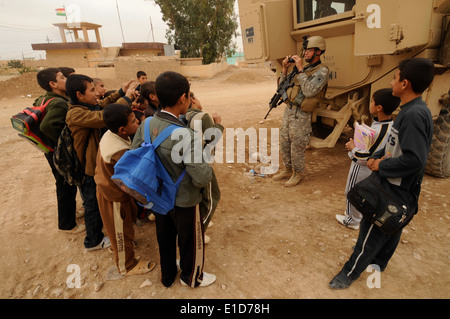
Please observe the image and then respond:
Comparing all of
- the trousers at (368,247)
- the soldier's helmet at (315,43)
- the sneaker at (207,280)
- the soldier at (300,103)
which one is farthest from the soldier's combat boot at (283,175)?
the sneaker at (207,280)

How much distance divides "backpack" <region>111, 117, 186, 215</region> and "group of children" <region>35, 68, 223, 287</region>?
0.04 meters

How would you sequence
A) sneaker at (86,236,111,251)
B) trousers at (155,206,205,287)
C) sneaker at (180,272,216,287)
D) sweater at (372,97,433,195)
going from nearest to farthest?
1. sweater at (372,97,433,195)
2. trousers at (155,206,205,287)
3. sneaker at (180,272,216,287)
4. sneaker at (86,236,111,251)

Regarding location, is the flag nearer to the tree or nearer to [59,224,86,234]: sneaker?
the tree

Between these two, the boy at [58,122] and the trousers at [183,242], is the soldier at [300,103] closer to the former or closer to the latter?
the trousers at [183,242]

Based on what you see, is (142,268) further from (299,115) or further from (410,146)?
(299,115)

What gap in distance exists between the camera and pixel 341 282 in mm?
1953

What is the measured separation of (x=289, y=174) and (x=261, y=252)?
1.77 metres

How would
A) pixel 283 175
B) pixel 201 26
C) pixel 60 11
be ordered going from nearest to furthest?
pixel 283 175 < pixel 201 26 < pixel 60 11

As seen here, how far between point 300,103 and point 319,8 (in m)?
1.45

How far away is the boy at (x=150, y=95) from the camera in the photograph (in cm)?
268

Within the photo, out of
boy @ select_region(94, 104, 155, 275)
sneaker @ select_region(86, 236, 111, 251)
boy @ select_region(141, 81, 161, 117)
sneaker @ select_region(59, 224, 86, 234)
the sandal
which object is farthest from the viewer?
sneaker @ select_region(59, 224, 86, 234)

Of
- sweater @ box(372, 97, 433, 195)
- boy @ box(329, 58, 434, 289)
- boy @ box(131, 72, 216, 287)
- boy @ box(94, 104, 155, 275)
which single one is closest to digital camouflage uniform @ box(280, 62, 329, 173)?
boy @ box(329, 58, 434, 289)

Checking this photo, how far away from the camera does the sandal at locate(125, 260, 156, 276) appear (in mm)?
2182

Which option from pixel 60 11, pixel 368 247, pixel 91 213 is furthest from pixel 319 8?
pixel 60 11
